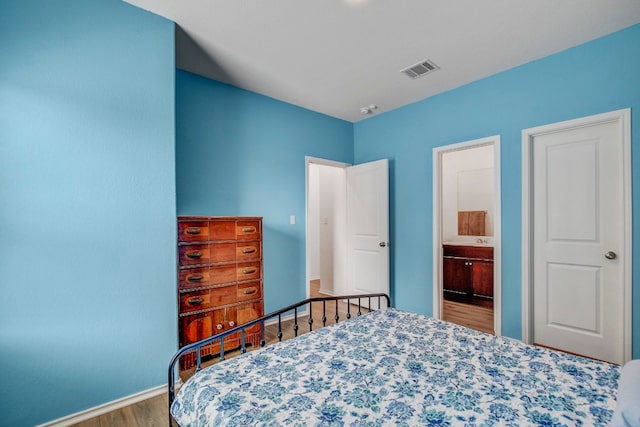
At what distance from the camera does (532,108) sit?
2.73 m

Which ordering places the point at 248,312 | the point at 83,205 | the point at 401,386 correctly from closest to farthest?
1. the point at 401,386
2. the point at 83,205
3. the point at 248,312

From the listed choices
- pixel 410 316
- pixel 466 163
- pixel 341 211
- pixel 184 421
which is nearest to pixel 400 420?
pixel 184 421

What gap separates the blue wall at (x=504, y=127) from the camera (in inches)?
90.6

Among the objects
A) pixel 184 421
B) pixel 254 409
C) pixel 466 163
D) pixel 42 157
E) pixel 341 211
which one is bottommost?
pixel 184 421

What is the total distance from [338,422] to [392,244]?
9.99 ft

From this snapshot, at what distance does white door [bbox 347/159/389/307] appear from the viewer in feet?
12.5

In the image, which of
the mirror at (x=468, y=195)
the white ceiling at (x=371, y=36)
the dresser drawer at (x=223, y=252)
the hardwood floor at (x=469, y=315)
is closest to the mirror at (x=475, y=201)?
the mirror at (x=468, y=195)

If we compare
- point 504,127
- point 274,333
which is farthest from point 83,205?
point 504,127

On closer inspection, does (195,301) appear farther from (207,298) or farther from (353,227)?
(353,227)

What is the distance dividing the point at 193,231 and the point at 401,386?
196 cm

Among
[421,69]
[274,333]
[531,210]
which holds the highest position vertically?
[421,69]

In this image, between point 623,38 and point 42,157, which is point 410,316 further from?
point 623,38

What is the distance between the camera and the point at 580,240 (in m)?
2.53

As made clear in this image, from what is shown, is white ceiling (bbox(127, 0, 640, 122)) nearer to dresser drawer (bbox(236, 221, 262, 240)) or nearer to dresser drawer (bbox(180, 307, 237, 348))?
dresser drawer (bbox(236, 221, 262, 240))
